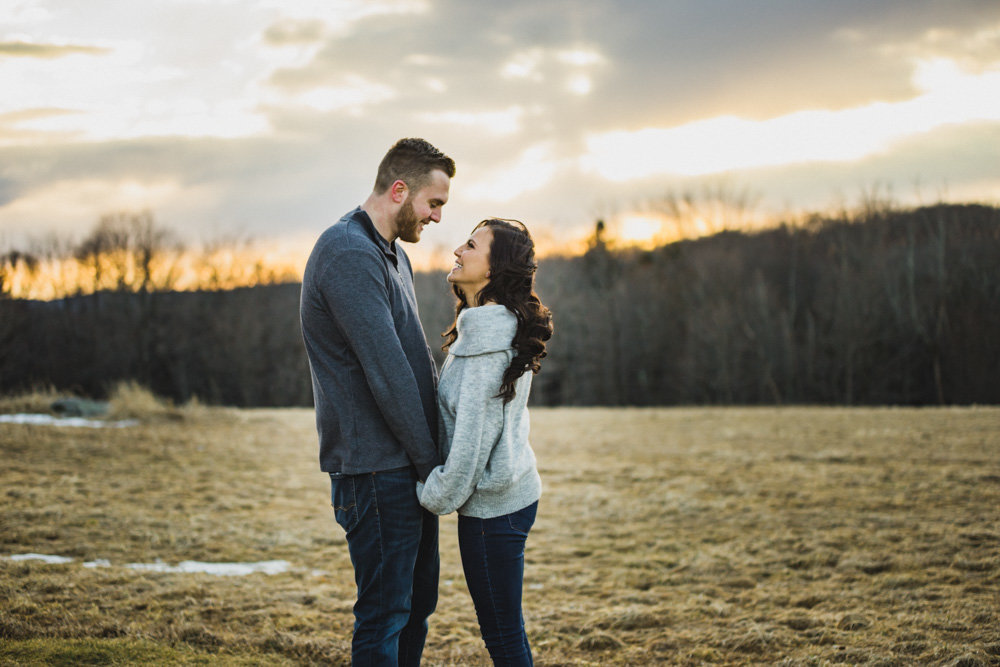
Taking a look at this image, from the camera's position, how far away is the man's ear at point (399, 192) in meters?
2.70

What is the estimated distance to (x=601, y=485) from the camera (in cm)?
988

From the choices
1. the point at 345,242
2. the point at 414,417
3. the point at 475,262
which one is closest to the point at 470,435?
the point at 414,417

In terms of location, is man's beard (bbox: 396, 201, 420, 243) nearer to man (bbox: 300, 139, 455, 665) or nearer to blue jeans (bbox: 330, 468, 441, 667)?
man (bbox: 300, 139, 455, 665)

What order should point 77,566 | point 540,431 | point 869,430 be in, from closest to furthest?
point 77,566 < point 869,430 < point 540,431

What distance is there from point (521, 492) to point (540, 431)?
46.4 feet

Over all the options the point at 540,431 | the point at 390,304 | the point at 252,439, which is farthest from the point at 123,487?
the point at 540,431

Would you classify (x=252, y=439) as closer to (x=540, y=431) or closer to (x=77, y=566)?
(x=540, y=431)

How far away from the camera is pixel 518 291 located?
8.55 ft

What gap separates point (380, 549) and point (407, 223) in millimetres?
1144

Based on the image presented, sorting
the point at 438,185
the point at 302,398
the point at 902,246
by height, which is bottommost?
the point at 302,398

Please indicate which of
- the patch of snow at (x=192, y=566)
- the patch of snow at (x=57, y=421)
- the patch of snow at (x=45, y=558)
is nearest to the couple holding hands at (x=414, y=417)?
the patch of snow at (x=192, y=566)

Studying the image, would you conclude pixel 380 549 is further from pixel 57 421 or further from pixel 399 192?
pixel 57 421

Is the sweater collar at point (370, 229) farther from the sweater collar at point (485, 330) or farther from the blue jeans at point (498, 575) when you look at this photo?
the blue jeans at point (498, 575)

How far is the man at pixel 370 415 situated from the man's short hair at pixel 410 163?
19cm
